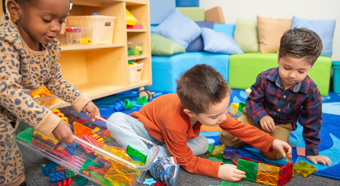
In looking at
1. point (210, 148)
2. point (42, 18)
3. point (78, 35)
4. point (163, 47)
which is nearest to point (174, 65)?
point (163, 47)

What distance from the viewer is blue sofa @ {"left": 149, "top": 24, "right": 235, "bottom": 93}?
208 centimetres

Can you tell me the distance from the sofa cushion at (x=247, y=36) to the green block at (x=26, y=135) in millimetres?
1995

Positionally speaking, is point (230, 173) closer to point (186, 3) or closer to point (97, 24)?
point (97, 24)

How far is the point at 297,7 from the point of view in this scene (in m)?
2.47

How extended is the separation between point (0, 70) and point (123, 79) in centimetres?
118

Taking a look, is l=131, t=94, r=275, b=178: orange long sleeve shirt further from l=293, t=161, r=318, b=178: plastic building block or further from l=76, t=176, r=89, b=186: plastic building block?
l=76, t=176, r=89, b=186: plastic building block

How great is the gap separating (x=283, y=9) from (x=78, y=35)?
2.00 m

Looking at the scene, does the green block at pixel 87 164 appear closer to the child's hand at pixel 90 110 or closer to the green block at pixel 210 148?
the child's hand at pixel 90 110

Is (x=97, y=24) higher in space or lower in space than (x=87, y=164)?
higher

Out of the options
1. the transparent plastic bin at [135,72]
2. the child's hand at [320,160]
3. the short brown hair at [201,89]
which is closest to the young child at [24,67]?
the short brown hair at [201,89]

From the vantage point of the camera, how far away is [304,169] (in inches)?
35.3

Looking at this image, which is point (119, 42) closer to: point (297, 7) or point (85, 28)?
point (85, 28)

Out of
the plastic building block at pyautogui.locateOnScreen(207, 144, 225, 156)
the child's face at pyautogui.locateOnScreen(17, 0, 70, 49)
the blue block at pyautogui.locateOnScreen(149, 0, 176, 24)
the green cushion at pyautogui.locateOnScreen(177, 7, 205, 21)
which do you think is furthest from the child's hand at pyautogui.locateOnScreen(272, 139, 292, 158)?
the green cushion at pyautogui.locateOnScreen(177, 7, 205, 21)

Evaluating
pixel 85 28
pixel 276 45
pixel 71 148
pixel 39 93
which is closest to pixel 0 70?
pixel 71 148
